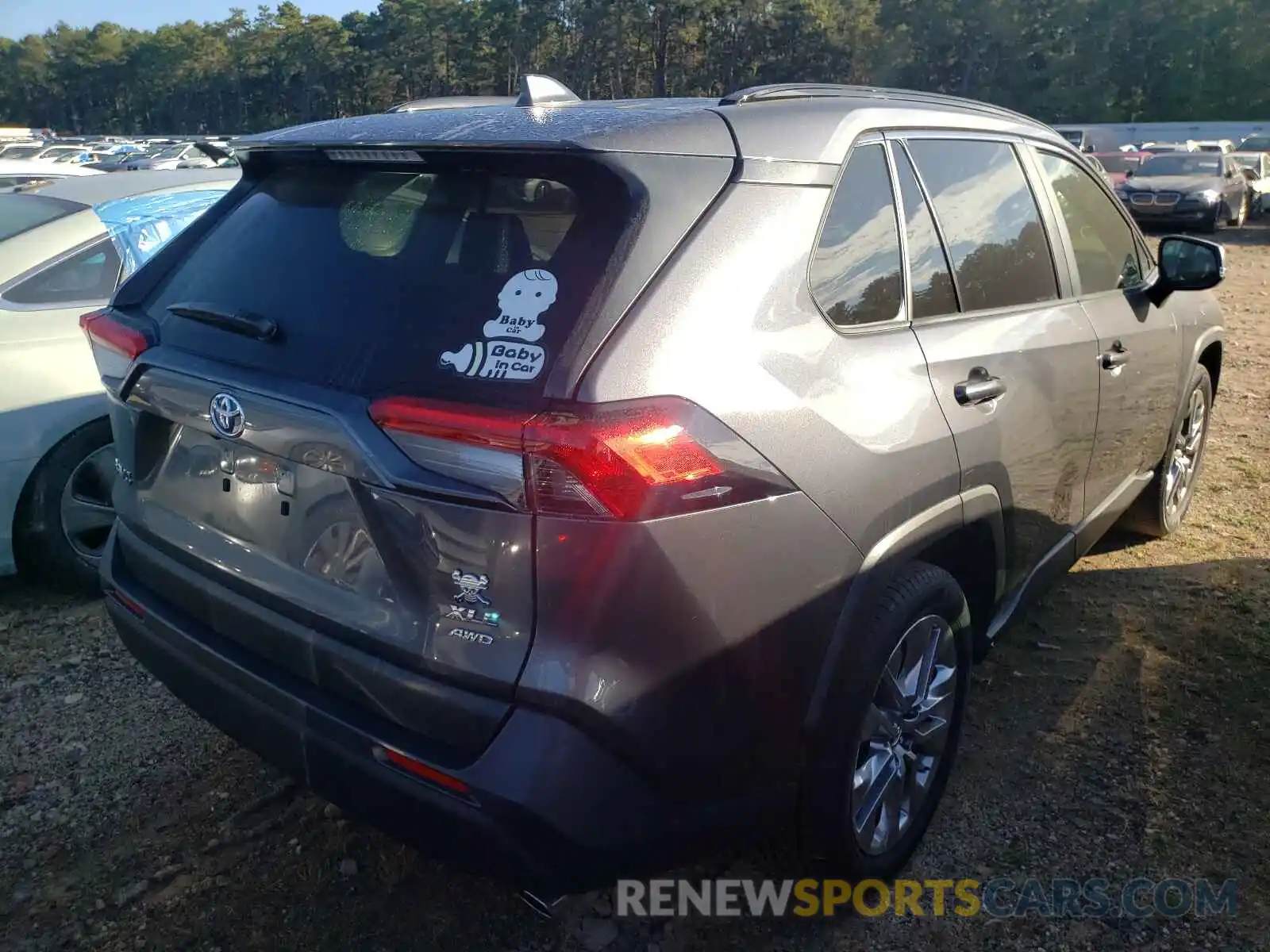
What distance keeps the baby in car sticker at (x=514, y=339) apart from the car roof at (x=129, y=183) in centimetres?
350

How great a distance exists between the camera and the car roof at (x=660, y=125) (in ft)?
6.77

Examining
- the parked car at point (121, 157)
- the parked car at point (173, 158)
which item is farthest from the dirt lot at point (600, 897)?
the parked car at point (121, 157)

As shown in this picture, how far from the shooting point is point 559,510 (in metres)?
1.79

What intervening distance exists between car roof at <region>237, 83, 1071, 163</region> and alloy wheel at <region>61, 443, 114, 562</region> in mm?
1966

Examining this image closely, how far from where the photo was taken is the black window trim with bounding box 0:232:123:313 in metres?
3.99

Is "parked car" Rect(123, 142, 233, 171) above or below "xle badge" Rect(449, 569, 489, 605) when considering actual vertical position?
below

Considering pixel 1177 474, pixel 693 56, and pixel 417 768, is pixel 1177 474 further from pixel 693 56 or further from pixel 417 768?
pixel 693 56

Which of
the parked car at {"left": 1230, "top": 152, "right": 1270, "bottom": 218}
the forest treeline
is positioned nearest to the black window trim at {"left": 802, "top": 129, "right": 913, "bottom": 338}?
the parked car at {"left": 1230, "top": 152, "right": 1270, "bottom": 218}

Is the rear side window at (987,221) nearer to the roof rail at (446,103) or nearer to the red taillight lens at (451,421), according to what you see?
the roof rail at (446,103)

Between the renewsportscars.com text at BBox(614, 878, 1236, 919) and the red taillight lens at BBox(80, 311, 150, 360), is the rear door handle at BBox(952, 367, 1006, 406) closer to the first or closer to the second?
the renewsportscars.com text at BBox(614, 878, 1236, 919)

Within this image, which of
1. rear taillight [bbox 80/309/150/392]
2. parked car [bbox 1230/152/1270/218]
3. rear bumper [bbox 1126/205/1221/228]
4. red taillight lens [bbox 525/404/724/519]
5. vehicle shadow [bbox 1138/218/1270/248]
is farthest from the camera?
parked car [bbox 1230/152/1270/218]

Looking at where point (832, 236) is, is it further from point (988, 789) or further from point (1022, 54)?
point (1022, 54)

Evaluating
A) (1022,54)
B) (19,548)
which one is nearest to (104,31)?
(1022,54)

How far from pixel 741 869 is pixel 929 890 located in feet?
1.57
